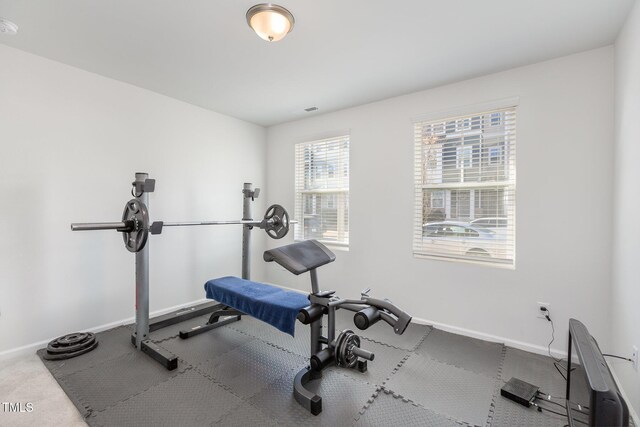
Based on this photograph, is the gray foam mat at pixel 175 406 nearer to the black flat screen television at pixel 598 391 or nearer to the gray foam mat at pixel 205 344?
the gray foam mat at pixel 205 344

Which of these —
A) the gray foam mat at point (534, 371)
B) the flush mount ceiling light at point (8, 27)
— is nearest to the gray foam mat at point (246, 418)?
the gray foam mat at point (534, 371)

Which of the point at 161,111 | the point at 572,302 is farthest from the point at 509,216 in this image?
the point at 161,111

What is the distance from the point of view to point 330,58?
255cm

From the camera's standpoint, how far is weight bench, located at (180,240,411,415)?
6.16ft

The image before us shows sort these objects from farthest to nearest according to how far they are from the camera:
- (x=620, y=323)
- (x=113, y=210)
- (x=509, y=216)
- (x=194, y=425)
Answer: (x=113, y=210) → (x=509, y=216) → (x=620, y=323) → (x=194, y=425)

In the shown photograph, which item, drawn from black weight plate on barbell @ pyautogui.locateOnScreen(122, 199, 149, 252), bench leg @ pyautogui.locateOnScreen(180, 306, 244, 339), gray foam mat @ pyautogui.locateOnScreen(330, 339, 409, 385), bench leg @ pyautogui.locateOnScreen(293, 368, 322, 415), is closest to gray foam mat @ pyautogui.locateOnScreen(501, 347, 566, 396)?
gray foam mat @ pyautogui.locateOnScreen(330, 339, 409, 385)

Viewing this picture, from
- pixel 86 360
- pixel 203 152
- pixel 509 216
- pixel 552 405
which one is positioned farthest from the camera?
pixel 203 152

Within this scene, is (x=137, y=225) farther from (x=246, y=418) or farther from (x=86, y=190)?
(x=246, y=418)

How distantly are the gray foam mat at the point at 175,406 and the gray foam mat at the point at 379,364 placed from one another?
35.1 inches

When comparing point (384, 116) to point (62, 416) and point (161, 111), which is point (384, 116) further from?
point (62, 416)

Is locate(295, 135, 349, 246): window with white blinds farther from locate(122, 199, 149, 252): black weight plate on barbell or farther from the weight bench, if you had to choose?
locate(122, 199, 149, 252): black weight plate on barbell

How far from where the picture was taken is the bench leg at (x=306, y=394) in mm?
1856

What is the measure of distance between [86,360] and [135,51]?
2.58 meters

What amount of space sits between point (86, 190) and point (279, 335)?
2.35 meters
